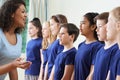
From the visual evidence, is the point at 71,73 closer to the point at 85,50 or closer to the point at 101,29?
the point at 85,50

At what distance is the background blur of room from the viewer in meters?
3.29

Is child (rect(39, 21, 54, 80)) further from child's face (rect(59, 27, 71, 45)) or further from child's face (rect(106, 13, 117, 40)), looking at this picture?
child's face (rect(106, 13, 117, 40))

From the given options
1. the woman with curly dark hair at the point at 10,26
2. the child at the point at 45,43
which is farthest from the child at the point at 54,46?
the woman with curly dark hair at the point at 10,26

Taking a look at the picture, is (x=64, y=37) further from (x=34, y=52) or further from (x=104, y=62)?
(x=34, y=52)

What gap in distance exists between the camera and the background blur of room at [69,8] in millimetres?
3290

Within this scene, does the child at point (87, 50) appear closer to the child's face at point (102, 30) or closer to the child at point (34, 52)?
the child's face at point (102, 30)

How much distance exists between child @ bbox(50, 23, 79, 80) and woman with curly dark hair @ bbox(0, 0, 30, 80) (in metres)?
0.65

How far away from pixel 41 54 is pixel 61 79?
806mm

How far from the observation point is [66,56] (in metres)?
2.51

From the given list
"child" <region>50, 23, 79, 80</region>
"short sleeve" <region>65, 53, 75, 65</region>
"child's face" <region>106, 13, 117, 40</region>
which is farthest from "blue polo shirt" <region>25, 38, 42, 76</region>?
"child's face" <region>106, 13, 117, 40</region>

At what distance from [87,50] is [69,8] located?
1747mm

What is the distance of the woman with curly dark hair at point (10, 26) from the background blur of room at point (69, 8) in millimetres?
1139

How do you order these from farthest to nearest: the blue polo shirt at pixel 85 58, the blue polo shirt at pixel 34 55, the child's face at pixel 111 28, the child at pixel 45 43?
the blue polo shirt at pixel 34 55 < the child at pixel 45 43 < the blue polo shirt at pixel 85 58 < the child's face at pixel 111 28

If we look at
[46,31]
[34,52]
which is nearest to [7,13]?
[46,31]
